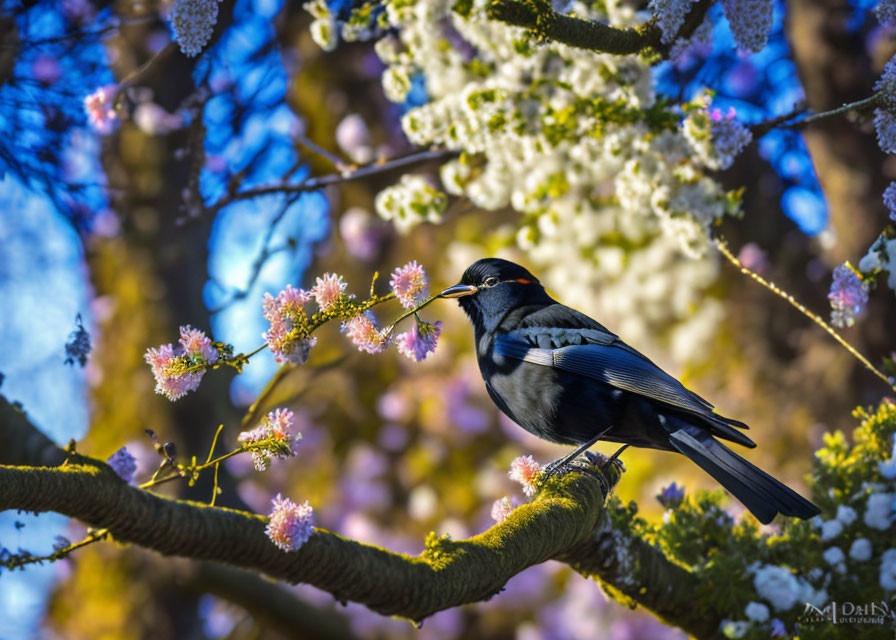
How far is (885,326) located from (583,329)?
255 cm

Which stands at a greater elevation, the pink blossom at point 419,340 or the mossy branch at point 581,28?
the mossy branch at point 581,28

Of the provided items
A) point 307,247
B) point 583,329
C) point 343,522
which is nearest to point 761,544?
point 583,329

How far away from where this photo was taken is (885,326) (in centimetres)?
415

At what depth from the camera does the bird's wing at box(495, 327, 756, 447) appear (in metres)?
2.11

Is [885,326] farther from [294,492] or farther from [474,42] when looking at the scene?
[294,492]

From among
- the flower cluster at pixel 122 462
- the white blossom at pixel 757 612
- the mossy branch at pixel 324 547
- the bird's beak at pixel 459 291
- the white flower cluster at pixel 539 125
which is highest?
the white flower cluster at pixel 539 125

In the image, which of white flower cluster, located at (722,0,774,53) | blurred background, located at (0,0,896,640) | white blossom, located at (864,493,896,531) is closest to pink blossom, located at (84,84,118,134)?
blurred background, located at (0,0,896,640)

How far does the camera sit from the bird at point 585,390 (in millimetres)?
2127

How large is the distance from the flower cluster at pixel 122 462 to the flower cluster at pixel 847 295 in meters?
2.22

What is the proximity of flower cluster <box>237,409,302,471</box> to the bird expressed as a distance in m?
0.60

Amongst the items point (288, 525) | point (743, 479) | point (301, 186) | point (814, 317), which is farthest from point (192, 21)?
point (814, 317)

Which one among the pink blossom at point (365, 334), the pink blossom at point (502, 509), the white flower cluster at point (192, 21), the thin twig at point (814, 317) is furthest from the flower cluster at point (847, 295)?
the white flower cluster at point (192, 21)

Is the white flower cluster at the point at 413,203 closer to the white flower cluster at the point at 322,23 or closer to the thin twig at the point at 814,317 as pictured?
the white flower cluster at the point at 322,23

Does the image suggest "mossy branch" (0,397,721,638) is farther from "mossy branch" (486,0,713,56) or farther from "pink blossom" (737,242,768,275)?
"pink blossom" (737,242,768,275)
